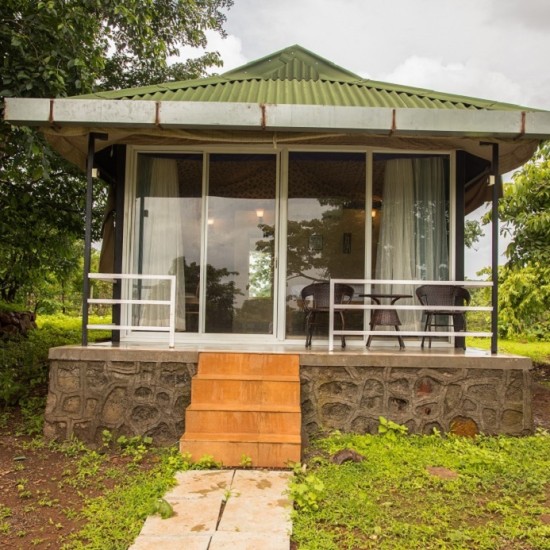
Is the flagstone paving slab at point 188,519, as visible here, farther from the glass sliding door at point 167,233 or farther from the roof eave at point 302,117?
the roof eave at point 302,117

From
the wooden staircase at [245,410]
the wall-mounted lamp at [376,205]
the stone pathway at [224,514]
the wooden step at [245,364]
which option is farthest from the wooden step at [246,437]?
the wall-mounted lamp at [376,205]

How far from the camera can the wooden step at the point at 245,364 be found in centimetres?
415

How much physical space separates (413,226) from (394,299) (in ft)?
2.91

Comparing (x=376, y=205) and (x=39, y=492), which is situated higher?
(x=376, y=205)

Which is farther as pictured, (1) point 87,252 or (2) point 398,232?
(2) point 398,232

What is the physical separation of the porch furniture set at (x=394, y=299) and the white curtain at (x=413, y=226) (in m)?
0.30

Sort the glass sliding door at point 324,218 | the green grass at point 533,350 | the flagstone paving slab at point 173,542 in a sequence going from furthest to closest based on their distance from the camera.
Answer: the green grass at point 533,350, the glass sliding door at point 324,218, the flagstone paving slab at point 173,542

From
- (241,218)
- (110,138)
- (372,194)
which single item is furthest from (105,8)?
(372,194)

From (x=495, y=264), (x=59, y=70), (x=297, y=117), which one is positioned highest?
(x=59, y=70)

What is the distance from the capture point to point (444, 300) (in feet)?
16.0

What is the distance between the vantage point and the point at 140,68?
870cm

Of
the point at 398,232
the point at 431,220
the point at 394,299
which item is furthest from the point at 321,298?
the point at 431,220

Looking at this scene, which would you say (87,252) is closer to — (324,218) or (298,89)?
(324,218)

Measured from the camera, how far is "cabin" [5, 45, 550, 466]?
4.23 m
